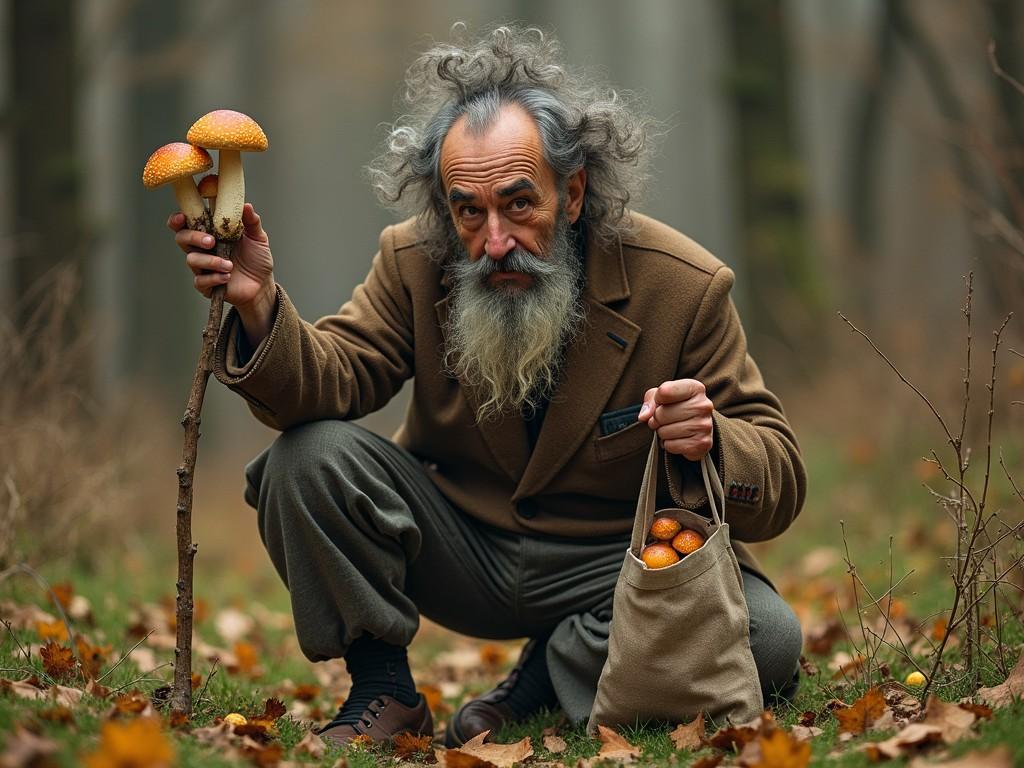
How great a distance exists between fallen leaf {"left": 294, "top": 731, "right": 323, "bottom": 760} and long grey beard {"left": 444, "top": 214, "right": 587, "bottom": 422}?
1042 millimetres

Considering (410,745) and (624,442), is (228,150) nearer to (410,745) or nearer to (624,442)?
(624,442)

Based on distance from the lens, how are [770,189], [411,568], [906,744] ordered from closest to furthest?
1. [906,744]
2. [411,568]
3. [770,189]

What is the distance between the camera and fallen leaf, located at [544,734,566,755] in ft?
10.0

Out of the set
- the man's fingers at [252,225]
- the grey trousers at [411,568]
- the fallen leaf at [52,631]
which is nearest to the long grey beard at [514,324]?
the grey trousers at [411,568]

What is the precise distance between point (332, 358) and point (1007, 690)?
1.88m

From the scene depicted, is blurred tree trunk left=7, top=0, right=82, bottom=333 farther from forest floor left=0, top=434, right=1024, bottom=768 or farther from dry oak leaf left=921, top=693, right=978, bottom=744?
dry oak leaf left=921, top=693, right=978, bottom=744

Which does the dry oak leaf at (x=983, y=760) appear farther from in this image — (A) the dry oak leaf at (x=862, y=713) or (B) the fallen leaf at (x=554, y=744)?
(B) the fallen leaf at (x=554, y=744)

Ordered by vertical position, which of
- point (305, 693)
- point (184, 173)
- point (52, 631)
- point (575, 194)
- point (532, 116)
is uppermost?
point (532, 116)

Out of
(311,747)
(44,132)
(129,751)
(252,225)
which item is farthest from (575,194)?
(44,132)

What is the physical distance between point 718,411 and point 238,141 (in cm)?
145

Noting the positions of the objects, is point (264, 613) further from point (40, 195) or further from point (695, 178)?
point (695, 178)

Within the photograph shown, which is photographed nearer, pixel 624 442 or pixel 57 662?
pixel 57 662

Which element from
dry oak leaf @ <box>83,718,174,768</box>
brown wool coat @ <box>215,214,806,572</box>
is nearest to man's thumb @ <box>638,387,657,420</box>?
brown wool coat @ <box>215,214,806,572</box>

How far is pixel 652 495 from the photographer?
9.71 ft
